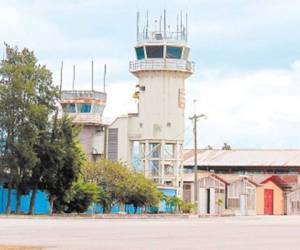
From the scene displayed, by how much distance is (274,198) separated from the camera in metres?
98.2

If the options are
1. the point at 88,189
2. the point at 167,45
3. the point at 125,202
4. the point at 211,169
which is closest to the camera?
the point at 88,189

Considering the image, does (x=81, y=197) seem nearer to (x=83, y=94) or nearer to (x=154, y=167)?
(x=154, y=167)

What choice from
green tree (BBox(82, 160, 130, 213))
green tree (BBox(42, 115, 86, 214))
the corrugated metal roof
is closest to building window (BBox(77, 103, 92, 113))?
the corrugated metal roof

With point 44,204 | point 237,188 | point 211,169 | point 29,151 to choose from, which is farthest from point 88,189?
point 211,169

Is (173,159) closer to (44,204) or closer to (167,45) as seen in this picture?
(167,45)

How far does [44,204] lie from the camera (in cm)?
6300

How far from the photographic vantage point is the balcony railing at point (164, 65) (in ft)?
280

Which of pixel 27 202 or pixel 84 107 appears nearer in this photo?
pixel 27 202

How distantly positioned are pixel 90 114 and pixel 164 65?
1116 cm

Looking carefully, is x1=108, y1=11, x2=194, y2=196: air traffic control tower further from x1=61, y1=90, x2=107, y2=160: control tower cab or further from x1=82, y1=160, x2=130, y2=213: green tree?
x1=82, y1=160, x2=130, y2=213: green tree

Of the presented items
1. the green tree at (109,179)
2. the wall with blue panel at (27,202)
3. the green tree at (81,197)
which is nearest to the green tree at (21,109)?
the wall with blue panel at (27,202)

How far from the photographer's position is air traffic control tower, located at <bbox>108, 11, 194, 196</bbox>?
281 ft

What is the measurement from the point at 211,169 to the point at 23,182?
53.8m

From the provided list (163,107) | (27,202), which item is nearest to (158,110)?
(163,107)
